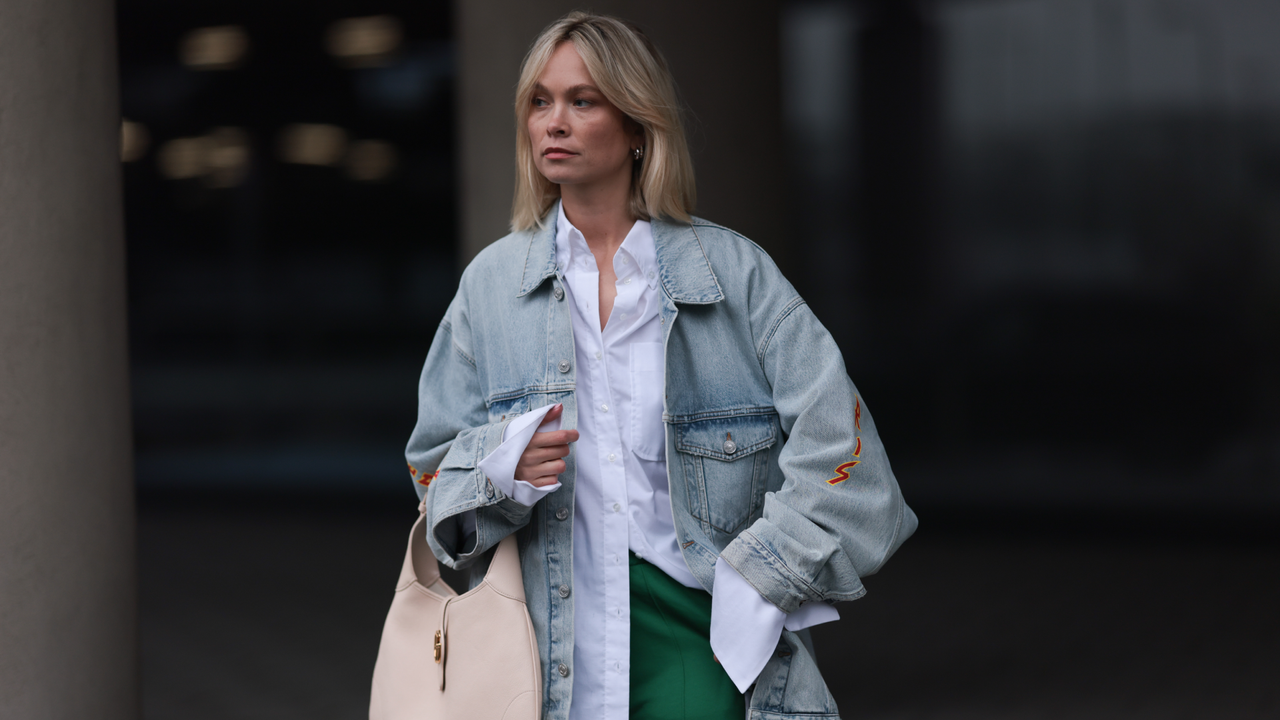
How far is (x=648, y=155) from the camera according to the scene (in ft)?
6.89

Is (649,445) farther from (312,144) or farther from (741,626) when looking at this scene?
(312,144)

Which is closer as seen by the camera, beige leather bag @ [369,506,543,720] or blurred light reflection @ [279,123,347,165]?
beige leather bag @ [369,506,543,720]

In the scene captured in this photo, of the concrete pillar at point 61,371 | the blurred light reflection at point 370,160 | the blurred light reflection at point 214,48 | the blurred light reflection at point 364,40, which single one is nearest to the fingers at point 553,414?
the concrete pillar at point 61,371

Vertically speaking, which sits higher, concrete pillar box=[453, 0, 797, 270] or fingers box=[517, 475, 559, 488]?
concrete pillar box=[453, 0, 797, 270]

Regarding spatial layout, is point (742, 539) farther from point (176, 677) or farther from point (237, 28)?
point (237, 28)


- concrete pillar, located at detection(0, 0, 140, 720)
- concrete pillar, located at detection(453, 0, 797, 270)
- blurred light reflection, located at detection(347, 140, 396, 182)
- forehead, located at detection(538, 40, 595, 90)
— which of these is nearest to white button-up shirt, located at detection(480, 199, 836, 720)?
forehead, located at detection(538, 40, 595, 90)

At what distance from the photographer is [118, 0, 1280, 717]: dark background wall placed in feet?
17.7

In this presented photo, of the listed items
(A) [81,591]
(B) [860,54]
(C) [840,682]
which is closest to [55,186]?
(A) [81,591]

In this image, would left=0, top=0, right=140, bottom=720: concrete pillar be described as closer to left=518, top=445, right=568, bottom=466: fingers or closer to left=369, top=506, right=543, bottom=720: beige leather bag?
left=369, top=506, right=543, bottom=720: beige leather bag

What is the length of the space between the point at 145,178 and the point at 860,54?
6860 millimetres

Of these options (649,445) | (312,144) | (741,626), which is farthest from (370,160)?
(741,626)

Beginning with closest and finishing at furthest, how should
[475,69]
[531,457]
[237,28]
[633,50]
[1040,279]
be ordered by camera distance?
1. [531,457]
2. [633,50]
3. [475,69]
4. [1040,279]
5. [237,28]

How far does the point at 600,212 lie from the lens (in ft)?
7.01

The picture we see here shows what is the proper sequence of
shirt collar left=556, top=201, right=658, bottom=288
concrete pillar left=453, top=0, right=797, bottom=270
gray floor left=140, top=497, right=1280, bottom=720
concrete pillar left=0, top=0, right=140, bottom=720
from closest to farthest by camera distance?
shirt collar left=556, top=201, right=658, bottom=288 → concrete pillar left=0, top=0, right=140, bottom=720 → concrete pillar left=453, top=0, right=797, bottom=270 → gray floor left=140, top=497, right=1280, bottom=720
